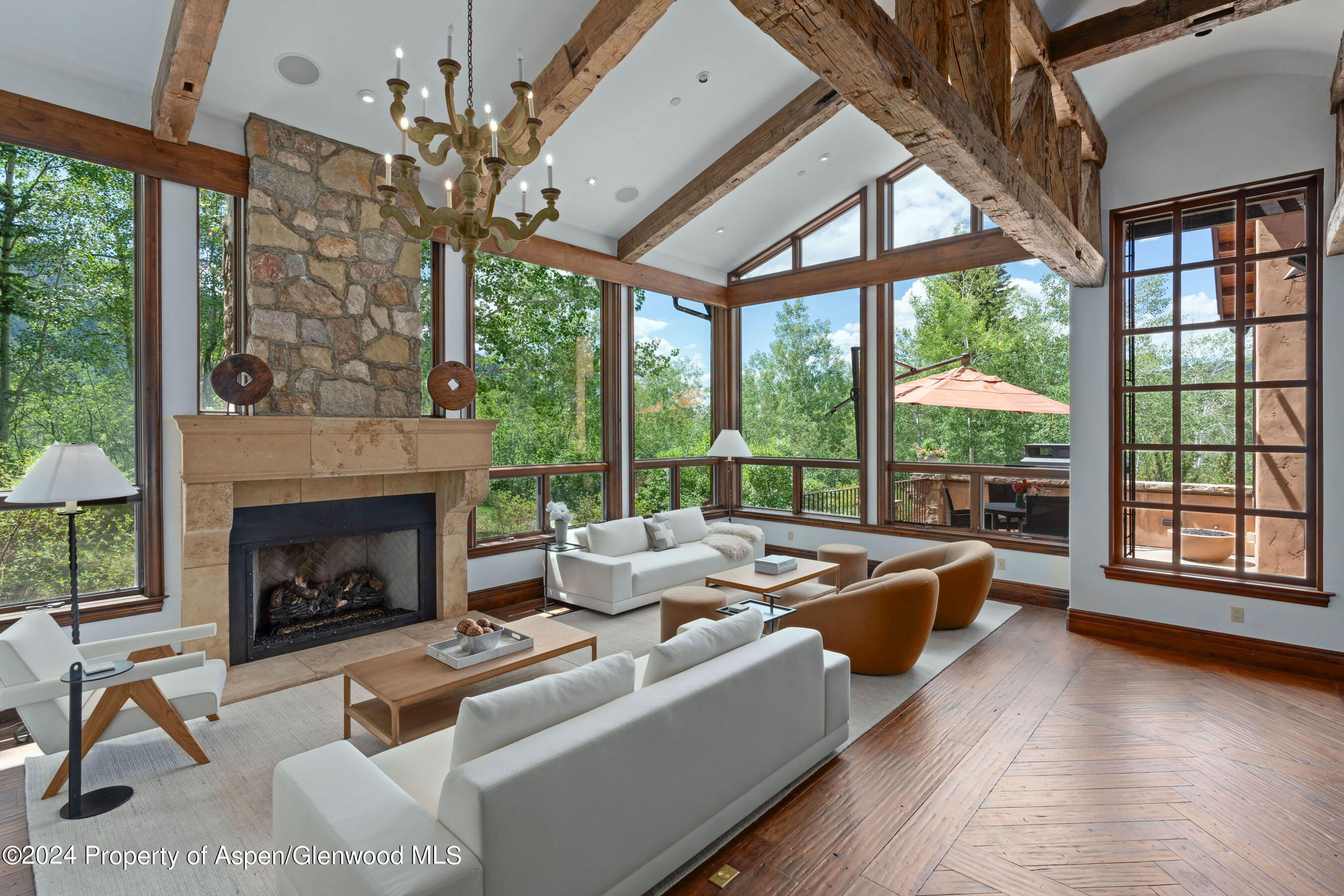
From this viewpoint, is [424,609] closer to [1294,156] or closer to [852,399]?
[852,399]

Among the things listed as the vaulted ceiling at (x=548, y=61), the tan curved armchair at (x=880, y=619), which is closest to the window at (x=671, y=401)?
the vaulted ceiling at (x=548, y=61)

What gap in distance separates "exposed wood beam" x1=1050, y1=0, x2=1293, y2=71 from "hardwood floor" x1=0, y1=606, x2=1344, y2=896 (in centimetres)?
342

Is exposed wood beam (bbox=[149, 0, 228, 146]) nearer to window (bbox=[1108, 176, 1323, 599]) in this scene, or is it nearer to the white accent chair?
the white accent chair

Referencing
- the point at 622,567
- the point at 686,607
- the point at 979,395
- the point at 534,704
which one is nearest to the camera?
the point at 534,704

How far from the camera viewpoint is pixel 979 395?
555 cm

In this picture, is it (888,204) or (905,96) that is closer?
(905,96)

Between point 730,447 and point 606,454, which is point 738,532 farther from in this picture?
point 606,454

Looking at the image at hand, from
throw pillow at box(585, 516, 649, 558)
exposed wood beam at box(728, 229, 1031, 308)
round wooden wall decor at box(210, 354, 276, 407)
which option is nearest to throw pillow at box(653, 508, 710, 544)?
throw pillow at box(585, 516, 649, 558)

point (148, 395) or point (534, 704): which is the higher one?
point (148, 395)

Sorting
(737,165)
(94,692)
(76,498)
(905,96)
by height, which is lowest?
(94,692)

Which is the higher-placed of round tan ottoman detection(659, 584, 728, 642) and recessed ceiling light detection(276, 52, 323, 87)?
recessed ceiling light detection(276, 52, 323, 87)

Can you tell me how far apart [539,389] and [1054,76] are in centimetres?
429

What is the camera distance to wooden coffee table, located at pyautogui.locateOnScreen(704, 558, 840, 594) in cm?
462

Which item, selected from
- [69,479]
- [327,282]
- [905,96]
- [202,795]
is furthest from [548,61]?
[202,795]
